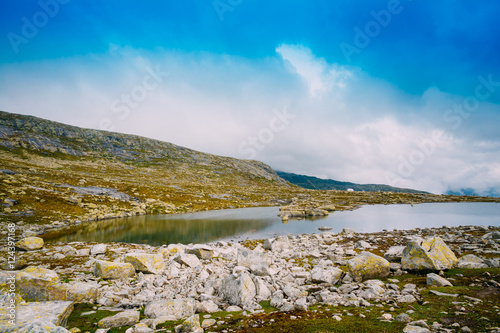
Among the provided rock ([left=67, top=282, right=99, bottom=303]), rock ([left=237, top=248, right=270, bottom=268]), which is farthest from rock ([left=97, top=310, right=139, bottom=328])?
rock ([left=237, top=248, right=270, bottom=268])

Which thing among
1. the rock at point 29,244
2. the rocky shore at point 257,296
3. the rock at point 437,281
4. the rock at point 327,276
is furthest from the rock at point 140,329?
the rock at point 29,244

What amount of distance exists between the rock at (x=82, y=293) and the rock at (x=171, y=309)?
3.66 m

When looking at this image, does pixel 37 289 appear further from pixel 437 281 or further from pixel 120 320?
pixel 437 281

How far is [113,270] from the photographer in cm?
1489

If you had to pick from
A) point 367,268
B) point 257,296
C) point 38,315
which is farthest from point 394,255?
point 38,315

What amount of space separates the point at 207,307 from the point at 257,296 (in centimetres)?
270

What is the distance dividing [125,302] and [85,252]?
16.1m

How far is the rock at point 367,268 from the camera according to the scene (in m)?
13.2

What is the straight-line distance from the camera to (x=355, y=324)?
303 inches

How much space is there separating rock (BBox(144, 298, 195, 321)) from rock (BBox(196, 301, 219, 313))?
354 millimetres

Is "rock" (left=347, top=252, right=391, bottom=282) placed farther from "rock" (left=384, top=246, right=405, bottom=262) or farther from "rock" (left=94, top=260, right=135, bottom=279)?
"rock" (left=94, top=260, right=135, bottom=279)

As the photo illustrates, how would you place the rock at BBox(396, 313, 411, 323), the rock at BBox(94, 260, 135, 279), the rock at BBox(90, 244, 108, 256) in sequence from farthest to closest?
1. the rock at BBox(90, 244, 108, 256)
2. the rock at BBox(94, 260, 135, 279)
3. the rock at BBox(396, 313, 411, 323)

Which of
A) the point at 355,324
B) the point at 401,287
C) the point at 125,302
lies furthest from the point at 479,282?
the point at 125,302

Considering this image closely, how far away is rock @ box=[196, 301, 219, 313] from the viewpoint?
10.3 meters
